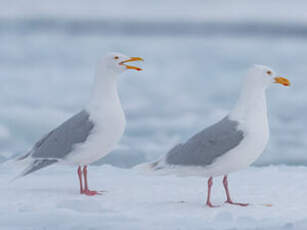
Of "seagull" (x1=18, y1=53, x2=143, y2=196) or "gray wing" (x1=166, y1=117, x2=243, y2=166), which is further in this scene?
"seagull" (x1=18, y1=53, x2=143, y2=196)

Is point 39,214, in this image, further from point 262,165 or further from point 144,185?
point 262,165

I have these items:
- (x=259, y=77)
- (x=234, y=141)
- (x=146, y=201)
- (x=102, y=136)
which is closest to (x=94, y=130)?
(x=102, y=136)

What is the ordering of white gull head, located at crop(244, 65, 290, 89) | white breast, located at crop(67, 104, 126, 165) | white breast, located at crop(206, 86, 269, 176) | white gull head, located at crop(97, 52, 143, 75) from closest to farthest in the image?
1. white breast, located at crop(206, 86, 269, 176)
2. white gull head, located at crop(244, 65, 290, 89)
3. white breast, located at crop(67, 104, 126, 165)
4. white gull head, located at crop(97, 52, 143, 75)

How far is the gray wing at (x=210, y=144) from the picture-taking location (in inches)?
167

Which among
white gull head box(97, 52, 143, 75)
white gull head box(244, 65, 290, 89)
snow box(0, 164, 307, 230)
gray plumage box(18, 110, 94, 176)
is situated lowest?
snow box(0, 164, 307, 230)

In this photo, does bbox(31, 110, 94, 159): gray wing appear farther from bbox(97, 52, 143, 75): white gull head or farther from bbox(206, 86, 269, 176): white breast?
bbox(206, 86, 269, 176): white breast

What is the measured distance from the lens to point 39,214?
154 inches

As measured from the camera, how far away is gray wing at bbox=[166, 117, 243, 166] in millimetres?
4250

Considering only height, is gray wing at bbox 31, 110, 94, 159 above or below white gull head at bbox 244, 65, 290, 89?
below

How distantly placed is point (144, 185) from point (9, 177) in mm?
1215

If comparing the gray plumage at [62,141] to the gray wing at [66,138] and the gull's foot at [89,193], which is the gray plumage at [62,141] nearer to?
the gray wing at [66,138]

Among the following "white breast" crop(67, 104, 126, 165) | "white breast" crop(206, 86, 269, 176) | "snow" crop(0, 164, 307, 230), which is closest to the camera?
"snow" crop(0, 164, 307, 230)

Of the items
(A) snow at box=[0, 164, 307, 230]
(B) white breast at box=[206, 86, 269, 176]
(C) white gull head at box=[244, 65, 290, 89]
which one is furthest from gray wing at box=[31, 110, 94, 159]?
(C) white gull head at box=[244, 65, 290, 89]

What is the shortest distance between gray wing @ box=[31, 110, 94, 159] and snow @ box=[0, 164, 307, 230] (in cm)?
31
